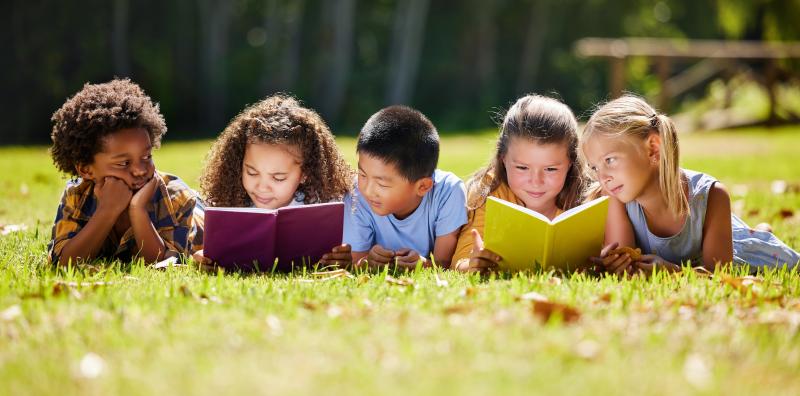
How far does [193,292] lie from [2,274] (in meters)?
1.14

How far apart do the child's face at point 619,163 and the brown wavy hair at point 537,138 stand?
31 centimetres

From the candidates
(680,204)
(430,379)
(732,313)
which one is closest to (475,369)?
(430,379)

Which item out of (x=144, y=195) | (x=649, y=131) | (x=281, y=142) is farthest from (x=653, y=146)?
(x=144, y=195)

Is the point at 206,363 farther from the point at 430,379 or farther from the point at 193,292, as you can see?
the point at 193,292

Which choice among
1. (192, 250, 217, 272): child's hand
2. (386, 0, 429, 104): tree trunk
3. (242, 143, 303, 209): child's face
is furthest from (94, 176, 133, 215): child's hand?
(386, 0, 429, 104): tree trunk

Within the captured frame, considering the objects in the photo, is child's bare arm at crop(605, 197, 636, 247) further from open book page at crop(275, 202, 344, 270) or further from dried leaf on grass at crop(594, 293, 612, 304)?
open book page at crop(275, 202, 344, 270)

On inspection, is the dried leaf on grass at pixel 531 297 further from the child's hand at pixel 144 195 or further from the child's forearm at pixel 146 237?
the child's hand at pixel 144 195

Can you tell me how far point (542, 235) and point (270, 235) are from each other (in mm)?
1400

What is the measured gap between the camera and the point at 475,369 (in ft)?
8.94

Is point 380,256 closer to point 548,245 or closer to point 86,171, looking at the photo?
point 548,245

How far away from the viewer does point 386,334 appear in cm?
311

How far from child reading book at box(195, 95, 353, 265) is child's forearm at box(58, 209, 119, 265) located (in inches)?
29.4

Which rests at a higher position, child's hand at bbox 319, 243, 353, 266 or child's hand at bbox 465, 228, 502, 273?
child's hand at bbox 465, 228, 502, 273

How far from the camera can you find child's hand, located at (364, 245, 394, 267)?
5.08 m
